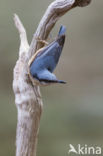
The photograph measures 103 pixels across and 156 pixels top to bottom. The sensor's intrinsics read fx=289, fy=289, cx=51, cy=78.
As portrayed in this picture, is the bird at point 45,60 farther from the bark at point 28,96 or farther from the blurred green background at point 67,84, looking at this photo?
the blurred green background at point 67,84

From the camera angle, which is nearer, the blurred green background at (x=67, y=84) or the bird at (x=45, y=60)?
the bird at (x=45, y=60)

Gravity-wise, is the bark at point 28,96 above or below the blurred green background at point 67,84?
below

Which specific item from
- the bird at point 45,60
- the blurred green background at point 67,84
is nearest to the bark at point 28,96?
the bird at point 45,60

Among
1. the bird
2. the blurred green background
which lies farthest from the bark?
the blurred green background

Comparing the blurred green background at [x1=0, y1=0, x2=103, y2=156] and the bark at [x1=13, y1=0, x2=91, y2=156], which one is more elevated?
the blurred green background at [x1=0, y1=0, x2=103, y2=156]

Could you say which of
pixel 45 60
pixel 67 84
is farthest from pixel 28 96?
pixel 67 84

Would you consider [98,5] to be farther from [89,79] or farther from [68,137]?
[68,137]

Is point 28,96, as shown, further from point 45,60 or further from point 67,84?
point 67,84

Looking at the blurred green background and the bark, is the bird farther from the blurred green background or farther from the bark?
the blurred green background
